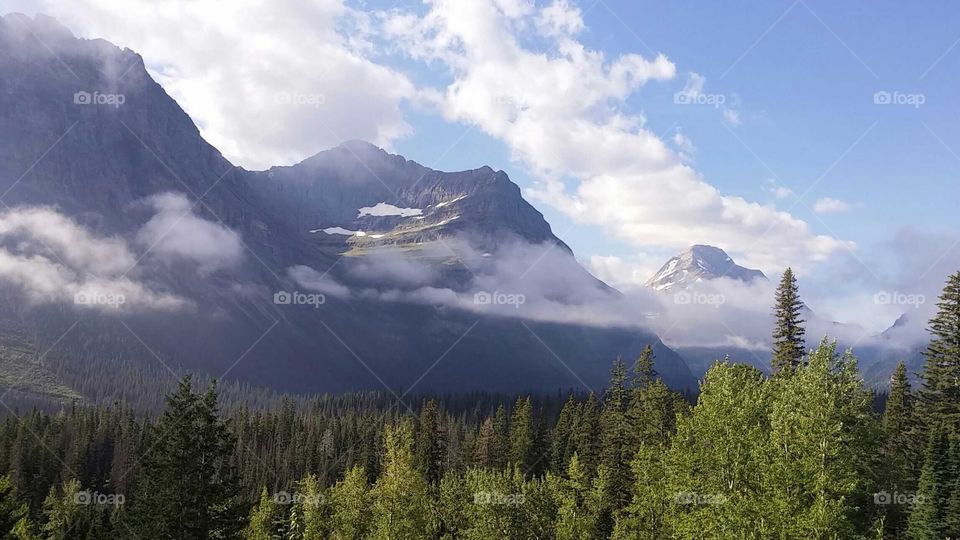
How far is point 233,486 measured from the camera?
119 feet

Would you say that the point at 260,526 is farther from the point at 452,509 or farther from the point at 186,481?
the point at 186,481

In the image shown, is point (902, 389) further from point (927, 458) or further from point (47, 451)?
point (47, 451)

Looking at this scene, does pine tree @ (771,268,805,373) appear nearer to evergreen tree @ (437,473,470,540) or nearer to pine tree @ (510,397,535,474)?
evergreen tree @ (437,473,470,540)

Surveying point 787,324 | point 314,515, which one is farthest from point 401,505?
point 787,324

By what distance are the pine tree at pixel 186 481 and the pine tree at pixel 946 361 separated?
163 ft

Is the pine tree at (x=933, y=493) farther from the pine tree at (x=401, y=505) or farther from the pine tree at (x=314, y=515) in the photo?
the pine tree at (x=314, y=515)

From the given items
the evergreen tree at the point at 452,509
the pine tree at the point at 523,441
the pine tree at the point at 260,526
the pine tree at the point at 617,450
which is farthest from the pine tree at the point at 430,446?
the pine tree at the point at 617,450

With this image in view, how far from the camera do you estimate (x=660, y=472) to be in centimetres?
4703

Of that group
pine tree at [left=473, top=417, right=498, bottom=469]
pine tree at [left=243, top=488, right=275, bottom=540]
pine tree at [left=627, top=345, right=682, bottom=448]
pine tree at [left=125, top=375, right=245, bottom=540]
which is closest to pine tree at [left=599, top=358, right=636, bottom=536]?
pine tree at [left=627, top=345, right=682, bottom=448]

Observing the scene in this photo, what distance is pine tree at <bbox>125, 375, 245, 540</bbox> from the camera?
111 ft

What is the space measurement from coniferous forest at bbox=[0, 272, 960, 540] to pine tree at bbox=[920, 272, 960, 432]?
0.13 metres

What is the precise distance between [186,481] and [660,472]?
30704 millimetres

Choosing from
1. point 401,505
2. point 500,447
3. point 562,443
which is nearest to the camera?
point 401,505

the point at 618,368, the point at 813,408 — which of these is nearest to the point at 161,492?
the point at 813,408
